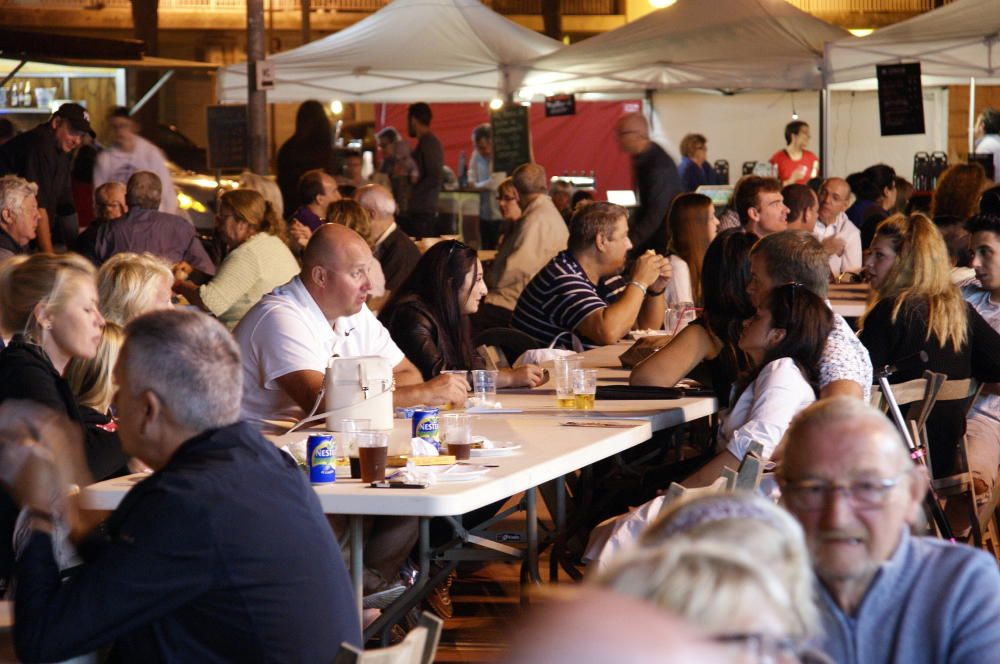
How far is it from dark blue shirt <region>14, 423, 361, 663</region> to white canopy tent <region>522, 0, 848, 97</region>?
392 inches

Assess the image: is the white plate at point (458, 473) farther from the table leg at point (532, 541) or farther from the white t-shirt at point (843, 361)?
the white t-shirt at point (843, 361)

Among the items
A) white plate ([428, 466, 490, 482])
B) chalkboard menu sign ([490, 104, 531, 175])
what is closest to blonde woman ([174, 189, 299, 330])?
white plate ([428, 466, 490, 482])

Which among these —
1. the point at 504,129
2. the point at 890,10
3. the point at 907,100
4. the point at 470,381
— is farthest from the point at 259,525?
the point at 890,10

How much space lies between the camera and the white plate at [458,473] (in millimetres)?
3387

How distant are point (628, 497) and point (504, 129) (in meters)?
9.34

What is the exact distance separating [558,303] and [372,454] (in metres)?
3.17

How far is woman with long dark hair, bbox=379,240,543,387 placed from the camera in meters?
5.18

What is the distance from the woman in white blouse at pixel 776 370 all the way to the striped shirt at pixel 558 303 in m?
2.22

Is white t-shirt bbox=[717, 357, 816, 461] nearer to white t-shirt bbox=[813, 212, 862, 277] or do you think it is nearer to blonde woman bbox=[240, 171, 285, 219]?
blonde woman bbox=[240, 171, 285, 219]

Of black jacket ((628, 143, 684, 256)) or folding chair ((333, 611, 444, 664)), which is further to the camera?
black jacket ((628, 143, 684, 256))

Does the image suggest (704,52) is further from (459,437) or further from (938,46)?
(459,437)

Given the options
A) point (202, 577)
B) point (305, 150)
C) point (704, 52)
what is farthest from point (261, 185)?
point (202, 577)

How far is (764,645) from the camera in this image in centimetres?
108

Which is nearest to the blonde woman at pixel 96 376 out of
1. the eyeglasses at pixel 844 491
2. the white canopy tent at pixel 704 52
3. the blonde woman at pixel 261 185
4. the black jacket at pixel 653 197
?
the eyeglasses at pixel 844 491
